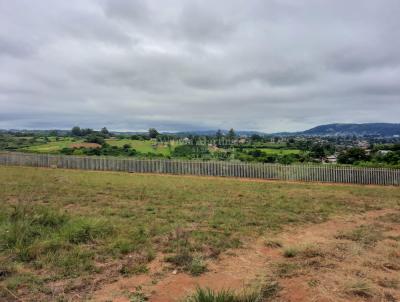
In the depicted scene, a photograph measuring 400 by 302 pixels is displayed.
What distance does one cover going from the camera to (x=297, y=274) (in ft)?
13.7

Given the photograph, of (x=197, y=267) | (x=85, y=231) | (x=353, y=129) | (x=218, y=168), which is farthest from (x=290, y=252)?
(x=353, y=129)

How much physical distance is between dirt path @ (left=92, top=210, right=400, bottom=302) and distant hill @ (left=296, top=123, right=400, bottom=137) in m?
116

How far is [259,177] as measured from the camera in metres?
21.4

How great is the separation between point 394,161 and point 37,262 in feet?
83.8

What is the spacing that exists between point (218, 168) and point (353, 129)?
384 ft

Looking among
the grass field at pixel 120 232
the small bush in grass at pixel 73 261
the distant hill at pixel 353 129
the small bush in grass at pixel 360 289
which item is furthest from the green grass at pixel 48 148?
the distant hill at pixel 353 129

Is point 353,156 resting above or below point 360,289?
above

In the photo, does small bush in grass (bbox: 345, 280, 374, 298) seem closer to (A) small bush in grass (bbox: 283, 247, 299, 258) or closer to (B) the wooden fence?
(A) small bush in grass (bbox: 283, 247, 299, 258)

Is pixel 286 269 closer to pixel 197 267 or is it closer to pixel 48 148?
pixel 197 267

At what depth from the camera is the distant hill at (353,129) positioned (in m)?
112

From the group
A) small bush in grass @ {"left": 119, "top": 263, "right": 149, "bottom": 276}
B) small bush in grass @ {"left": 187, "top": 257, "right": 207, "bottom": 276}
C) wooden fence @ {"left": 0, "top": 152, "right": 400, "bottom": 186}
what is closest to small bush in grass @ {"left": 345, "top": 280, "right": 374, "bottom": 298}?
small bush in grass @ {"left": 187, "top": 257, "right": 207, "bottom": 276}

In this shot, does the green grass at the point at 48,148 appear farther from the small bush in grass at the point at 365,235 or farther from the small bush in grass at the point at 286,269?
the small bush in grass at the point at 286,269

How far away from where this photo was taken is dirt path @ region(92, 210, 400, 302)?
3.63m

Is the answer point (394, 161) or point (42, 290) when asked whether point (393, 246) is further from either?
point (394, 161)
